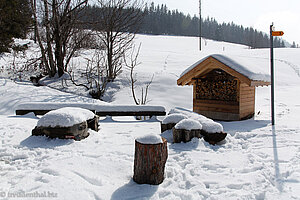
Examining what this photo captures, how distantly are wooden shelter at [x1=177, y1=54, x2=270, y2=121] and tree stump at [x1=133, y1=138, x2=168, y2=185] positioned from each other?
4718mm

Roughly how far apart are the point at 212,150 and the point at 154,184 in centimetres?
195

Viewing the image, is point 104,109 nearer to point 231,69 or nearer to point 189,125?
point 189,125

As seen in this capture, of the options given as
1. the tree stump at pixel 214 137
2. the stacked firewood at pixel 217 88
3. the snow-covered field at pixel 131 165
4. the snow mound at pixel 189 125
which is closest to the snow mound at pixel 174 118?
the snow-covered field at pixel 131 165

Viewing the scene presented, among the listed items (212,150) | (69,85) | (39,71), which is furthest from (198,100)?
(39,71)

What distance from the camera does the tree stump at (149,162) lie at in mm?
3006

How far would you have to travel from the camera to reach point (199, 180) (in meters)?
3.27

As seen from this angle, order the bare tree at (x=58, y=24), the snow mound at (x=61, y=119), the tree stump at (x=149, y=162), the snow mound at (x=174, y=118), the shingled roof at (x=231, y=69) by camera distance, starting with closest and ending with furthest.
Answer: the tree stump at (x=149, y=162) → the snow mound at (x=61, y=119) → the snow mound at (x=174, y=118) → the shingled roof at (x=231, y=69) → the bare tree at (x=58, y=24)

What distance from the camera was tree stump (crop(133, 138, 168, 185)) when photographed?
301 centimetres

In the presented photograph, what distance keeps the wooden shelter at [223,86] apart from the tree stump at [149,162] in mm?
4718

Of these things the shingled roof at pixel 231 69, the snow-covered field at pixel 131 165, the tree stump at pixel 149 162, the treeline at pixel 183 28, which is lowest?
the snow-covered field at pixel 131 165

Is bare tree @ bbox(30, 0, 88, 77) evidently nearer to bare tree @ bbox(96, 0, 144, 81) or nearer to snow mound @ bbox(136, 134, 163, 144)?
bare tree @ bbox(96, 0, 144, 81)

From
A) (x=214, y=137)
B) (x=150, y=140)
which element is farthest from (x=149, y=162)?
(x=214, y=137)

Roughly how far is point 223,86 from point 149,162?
216 inches

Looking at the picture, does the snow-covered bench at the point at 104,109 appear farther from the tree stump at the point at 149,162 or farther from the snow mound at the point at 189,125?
the tree stump at the point at 149,162
